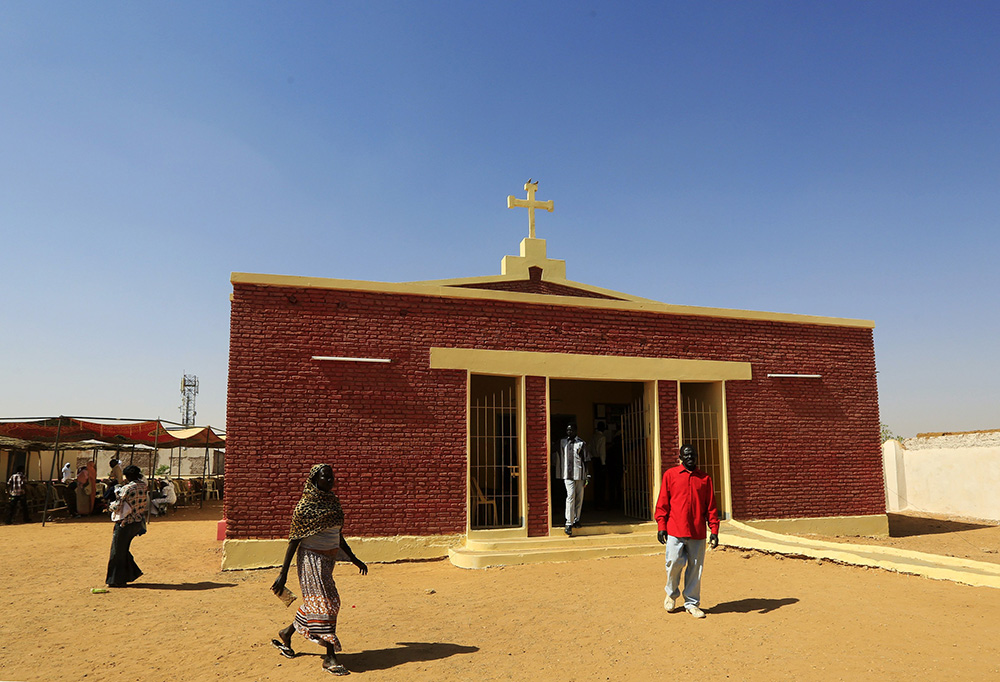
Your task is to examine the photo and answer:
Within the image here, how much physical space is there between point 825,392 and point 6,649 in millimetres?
12348

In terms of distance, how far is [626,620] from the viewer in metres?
6.54

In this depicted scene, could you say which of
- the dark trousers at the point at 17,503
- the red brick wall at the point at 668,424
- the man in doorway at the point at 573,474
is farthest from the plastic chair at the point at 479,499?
the dark trousers at the point at 17,503

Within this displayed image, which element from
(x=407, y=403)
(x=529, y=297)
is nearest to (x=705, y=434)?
(x=529, y=297)

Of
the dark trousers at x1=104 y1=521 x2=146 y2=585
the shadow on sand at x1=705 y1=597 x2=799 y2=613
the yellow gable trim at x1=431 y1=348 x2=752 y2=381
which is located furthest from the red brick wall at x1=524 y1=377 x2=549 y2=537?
the dark trousers at x1=104 y1=521 x2=146 y2=585

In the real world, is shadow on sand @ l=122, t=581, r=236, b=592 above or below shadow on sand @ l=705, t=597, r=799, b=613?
below

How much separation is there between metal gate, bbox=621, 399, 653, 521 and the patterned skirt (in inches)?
295

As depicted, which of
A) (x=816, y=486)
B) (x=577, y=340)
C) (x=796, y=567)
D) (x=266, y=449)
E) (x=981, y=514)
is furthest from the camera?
(x=981, y=514)

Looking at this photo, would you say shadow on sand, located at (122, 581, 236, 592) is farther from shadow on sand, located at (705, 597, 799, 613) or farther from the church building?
shadow on sand, located at (705, 597, 799, 613)

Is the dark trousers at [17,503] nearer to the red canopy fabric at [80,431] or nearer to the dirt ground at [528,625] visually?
the red canopy fabric at [80,431]

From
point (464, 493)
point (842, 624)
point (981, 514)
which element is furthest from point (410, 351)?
point (981, 514)

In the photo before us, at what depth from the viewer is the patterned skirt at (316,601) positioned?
5.23 m

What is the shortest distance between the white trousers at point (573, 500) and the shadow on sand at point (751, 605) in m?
4.03

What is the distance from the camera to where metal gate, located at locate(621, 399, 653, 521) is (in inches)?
470

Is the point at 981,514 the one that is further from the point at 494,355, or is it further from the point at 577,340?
the point at 494,355
